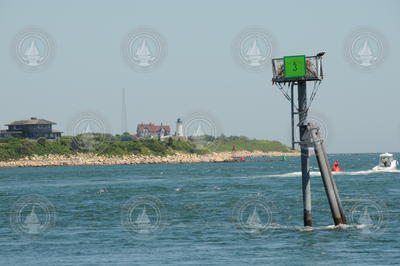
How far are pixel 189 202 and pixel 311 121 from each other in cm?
2587

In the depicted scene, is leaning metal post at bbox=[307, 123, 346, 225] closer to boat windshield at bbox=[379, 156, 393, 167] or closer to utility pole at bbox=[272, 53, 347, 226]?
utility pole at bbox=[272, 53, 347, 226]

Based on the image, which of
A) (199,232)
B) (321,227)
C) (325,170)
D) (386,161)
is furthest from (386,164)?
(325,170)

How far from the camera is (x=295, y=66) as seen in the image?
109ft

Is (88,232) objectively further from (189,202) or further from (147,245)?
(189,202)

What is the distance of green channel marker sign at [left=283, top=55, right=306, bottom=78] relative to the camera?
33.2 metres

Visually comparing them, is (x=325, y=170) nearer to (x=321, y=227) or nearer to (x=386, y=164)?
(x=321, y=227)

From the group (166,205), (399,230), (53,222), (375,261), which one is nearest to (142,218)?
(53,222)

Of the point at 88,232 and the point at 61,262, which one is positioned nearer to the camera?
the point at 61,262

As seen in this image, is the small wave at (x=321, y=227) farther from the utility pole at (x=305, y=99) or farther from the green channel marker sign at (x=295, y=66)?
the green channel marker sign at (x=295, y=66)

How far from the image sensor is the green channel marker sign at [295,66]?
109 feet

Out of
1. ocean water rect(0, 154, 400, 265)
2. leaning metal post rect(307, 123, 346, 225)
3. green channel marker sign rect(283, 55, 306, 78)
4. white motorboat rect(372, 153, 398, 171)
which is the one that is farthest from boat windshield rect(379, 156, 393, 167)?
green channel marker sign rect(283, 55, 306, 78)

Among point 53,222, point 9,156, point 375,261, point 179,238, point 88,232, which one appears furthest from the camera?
point 9,156

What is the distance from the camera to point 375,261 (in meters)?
28.0

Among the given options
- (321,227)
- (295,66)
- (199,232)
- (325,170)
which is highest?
(295,66)
